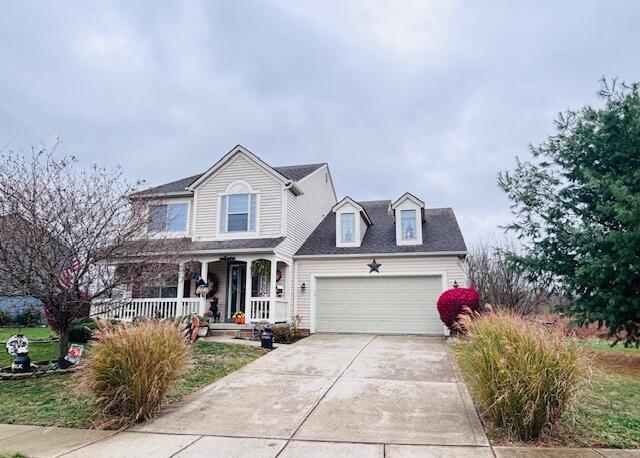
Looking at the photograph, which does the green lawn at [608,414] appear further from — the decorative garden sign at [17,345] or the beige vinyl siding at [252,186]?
the beige vinyl siding at [252,186]

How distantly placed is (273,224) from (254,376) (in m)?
8.10

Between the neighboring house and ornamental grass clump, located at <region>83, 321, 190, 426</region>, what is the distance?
27.5 feet

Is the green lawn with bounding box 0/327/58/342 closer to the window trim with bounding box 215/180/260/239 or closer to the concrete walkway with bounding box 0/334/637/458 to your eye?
the window trim with bounding box 215/180/260/239

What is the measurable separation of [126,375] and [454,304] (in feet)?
33.3

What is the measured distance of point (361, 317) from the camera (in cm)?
1522

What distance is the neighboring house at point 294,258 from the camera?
1455 cm

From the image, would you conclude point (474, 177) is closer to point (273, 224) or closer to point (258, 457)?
point (273, 224)

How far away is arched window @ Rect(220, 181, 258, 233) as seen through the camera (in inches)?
613

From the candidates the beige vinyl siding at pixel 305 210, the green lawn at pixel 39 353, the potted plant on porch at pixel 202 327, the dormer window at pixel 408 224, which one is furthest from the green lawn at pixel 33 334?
the dormer window at pixel 408 224

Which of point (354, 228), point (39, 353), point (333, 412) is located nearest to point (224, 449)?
point (333, 412)

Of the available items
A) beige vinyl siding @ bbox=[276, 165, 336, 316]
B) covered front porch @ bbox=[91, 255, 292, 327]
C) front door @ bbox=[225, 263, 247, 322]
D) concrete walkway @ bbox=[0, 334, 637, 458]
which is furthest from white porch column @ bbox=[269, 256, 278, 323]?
concrete walkway @ bbox=[0, 334, 637, 458]

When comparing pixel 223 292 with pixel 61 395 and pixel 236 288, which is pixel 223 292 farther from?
pixel 61 395

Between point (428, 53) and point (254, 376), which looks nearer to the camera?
point (254, 376)

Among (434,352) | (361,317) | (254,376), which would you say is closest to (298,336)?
(361,317)
